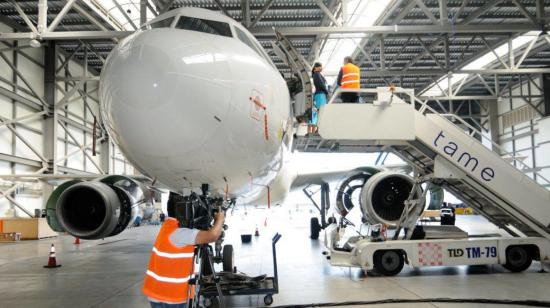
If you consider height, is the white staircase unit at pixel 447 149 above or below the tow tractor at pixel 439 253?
above

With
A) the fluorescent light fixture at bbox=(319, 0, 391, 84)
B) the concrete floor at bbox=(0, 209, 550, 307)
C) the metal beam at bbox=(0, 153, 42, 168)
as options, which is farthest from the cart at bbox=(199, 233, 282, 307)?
the metal beam at bbox=(0, 153, 42, 168)

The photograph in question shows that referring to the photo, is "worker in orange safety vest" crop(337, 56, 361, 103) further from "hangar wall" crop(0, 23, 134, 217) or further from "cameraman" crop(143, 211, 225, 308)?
"hangar wall" crop(0, 23, 134, 217)

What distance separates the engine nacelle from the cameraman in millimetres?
5707

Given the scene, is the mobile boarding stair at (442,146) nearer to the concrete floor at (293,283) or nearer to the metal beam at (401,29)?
the concrete floor at (293,283)

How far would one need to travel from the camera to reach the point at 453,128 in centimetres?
771

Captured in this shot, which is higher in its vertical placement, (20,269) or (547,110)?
(547,110)

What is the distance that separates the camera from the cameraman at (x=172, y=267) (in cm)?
346

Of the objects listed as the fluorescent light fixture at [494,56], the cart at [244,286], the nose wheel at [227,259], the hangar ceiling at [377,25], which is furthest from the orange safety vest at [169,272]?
the fluorescent light fixture at [494,56]

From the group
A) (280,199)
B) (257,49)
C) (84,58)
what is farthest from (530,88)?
(257,49)

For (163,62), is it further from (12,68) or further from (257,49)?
(12,68)

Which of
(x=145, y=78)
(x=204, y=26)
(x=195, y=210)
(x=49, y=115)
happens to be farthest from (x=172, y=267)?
(x=49, y=115)

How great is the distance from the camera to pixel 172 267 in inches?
137

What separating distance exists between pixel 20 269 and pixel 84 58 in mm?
14903

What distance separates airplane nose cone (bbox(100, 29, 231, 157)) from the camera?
351 centimetres
